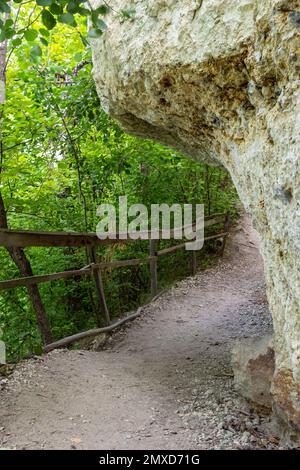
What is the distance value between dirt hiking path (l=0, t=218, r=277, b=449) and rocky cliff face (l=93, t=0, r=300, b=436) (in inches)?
23.9

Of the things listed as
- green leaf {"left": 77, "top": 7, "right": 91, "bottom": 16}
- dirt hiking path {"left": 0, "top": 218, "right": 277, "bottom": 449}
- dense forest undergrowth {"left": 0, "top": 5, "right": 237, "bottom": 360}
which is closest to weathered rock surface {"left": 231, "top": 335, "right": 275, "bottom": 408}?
dirt hiking path {"left": 0, "top": 218, "right": 277, "bottom": 449}

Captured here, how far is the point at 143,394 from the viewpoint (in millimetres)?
3488

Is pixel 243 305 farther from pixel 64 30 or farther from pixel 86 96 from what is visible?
pixel 64 30

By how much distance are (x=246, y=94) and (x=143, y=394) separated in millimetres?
2609

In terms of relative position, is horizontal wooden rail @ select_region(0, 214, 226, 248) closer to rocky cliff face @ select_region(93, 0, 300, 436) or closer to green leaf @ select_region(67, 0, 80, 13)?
rocky cliff face @ select_region(93, 0, 300, 436)

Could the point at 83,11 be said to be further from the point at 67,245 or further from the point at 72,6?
the point at 67,245

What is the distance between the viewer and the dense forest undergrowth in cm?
592

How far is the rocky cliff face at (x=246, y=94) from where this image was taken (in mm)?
2309

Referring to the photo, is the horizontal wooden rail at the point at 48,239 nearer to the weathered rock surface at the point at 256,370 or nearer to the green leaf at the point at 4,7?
the green leaf at the point at 4,7

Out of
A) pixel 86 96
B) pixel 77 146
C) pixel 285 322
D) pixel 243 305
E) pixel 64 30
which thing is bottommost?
pixel 243 305

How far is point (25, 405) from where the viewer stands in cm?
297

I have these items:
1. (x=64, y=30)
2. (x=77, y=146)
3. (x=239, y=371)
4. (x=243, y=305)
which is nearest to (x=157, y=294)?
(x=243, y=305)

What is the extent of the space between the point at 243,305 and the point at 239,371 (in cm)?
353

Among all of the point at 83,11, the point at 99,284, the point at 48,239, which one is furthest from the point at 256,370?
the point at 83,11
